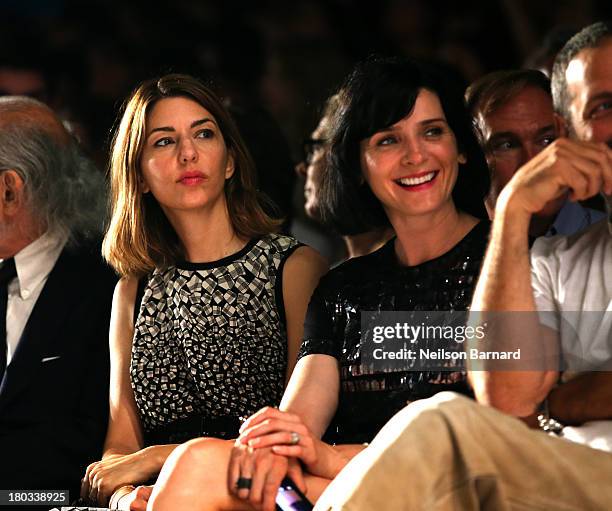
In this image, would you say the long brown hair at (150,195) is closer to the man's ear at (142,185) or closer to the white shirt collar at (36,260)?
the man's ear at (142,185)

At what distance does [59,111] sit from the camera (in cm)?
538

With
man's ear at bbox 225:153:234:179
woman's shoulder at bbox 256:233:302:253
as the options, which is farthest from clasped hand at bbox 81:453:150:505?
man's ear at bbox 225:153:234:179

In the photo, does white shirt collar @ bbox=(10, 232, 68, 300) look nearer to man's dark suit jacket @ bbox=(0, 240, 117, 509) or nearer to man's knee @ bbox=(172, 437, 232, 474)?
man's dark suit jacket @ bbox=(0, 240, 117, 509)

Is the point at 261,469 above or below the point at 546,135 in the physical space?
below

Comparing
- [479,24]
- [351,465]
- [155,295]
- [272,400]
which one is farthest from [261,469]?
[479,24]

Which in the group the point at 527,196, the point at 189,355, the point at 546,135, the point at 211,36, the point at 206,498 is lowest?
the point at 206,498

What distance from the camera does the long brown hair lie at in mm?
3082

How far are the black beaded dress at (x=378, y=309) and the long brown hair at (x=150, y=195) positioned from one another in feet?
1.28

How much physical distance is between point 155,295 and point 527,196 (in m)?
1.06

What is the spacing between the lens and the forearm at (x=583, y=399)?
238cm

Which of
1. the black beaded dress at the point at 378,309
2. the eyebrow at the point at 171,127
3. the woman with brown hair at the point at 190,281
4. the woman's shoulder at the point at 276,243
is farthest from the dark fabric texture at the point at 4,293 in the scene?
the black beaded dress at the point at 378,309

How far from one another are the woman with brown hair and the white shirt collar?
26cm

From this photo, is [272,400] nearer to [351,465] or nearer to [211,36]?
[351,465]

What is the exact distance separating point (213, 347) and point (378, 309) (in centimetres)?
47
